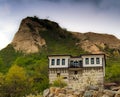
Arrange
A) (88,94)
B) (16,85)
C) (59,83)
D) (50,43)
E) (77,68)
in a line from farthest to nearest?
(50,43) → (77,68) → (16,85) → (59,83) → (88,94)

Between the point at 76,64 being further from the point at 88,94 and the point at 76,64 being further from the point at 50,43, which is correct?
the point at 50,43

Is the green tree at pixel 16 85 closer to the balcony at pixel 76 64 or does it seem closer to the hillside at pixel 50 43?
the balcony at pixel 76 64

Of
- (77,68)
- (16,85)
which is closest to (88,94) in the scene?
(16,85)

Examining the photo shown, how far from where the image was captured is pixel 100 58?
77.2 m

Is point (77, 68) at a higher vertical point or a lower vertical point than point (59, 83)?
higher

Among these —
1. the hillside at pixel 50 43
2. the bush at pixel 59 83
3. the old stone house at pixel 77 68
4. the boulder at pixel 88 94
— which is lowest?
the boulder at pixel 88 94

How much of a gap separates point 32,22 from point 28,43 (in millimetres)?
18037

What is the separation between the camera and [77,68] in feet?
252

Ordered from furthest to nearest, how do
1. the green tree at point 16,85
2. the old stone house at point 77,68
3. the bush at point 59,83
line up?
the old stone house at point 77,68, the bush at point 59,83, the green tree at point 16,85

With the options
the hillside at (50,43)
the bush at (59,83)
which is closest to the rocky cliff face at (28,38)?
the hillside at (50,43)

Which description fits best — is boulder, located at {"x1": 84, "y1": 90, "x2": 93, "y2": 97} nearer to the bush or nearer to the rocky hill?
the bush

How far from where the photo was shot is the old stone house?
251ft

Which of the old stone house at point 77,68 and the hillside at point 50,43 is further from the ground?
the hillside at point 50,43

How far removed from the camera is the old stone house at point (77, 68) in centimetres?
7638
